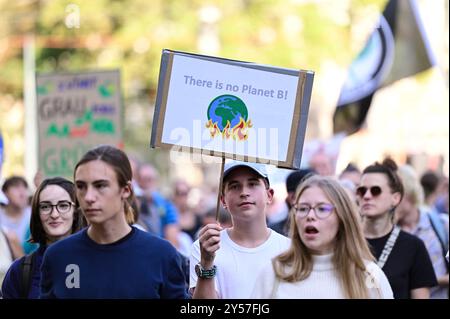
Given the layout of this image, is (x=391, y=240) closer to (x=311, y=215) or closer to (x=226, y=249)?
(x=226, y=249)

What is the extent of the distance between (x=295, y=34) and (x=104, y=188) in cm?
2791

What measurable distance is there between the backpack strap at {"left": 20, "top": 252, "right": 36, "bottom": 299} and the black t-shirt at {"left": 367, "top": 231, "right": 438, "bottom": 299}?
7.10ft

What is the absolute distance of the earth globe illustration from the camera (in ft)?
21.2

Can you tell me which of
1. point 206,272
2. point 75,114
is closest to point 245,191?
point 206,272

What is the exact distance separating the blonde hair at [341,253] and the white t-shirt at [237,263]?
651 millimetres

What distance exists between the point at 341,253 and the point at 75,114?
738cm

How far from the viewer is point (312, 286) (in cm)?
557

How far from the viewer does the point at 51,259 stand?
595 centimetres

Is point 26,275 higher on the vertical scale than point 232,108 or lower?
lower

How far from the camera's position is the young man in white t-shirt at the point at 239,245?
249 inches

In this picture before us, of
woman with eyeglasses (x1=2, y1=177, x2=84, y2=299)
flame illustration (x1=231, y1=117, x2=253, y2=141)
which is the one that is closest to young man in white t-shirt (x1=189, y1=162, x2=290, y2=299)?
flame illustration (x1=231, y1=117, x2=253, y2=141)
